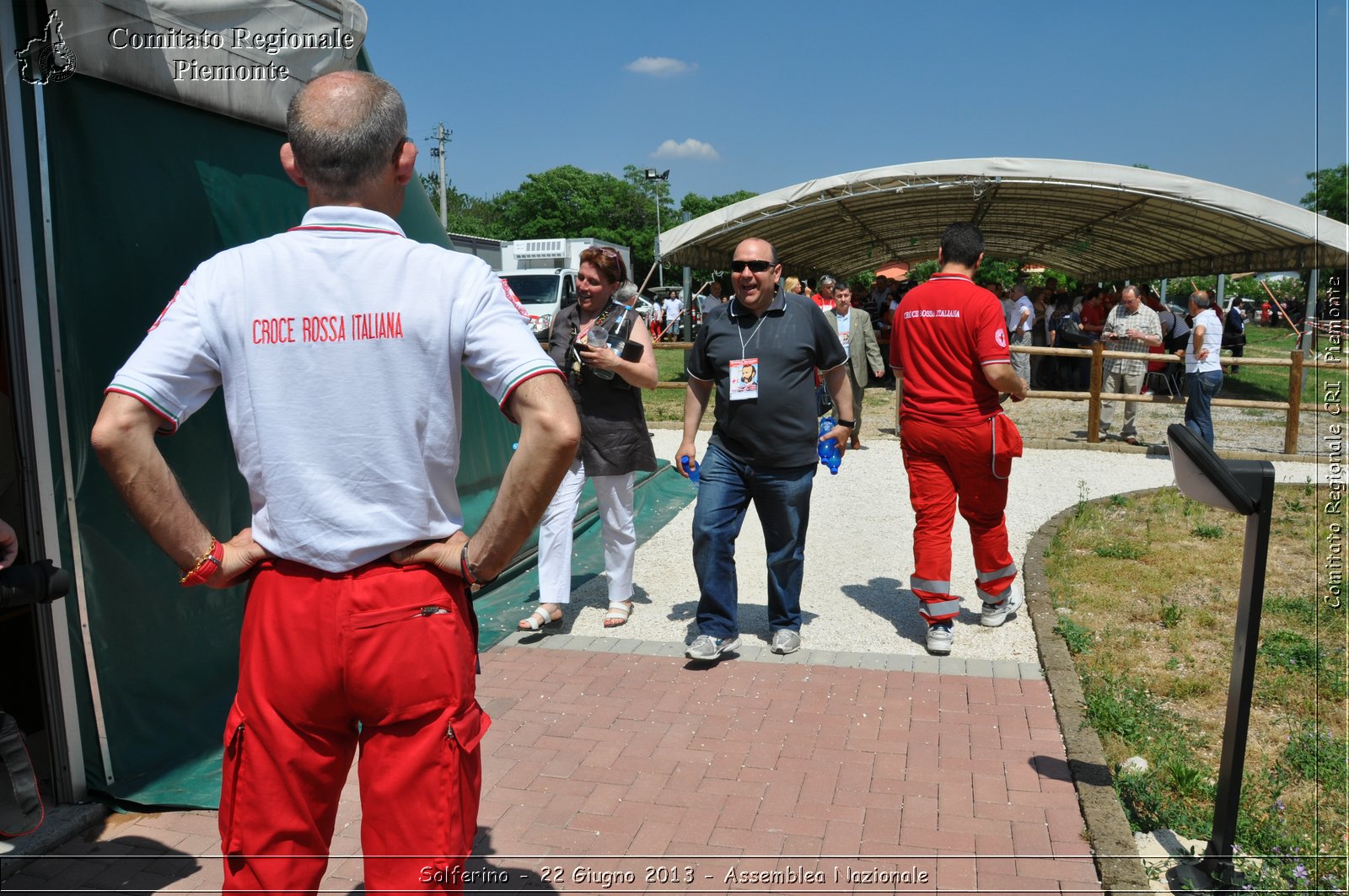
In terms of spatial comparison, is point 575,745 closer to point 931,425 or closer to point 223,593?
point 223,593

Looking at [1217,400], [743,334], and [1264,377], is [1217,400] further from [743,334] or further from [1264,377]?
[1264,377]

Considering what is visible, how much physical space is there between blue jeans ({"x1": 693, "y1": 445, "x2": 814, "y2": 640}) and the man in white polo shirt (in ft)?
9.72

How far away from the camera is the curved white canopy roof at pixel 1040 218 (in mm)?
15453

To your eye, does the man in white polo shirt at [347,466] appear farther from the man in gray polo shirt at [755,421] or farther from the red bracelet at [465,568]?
the man in gray polo shirt at [755,421]

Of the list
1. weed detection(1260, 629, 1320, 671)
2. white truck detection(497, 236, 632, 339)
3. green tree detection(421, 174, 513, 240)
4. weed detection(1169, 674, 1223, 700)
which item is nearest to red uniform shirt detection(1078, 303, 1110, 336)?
white truck detection(497, 236, 632, 339)

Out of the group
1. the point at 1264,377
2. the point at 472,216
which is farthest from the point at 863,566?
the point at 472,216

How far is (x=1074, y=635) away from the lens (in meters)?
5.32

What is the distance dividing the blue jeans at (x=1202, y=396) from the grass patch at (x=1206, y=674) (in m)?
2.41

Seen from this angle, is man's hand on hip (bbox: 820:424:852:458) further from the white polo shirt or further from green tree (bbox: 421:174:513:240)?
green tree (bbox: 421:174:513:240)

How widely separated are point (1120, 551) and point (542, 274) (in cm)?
1841

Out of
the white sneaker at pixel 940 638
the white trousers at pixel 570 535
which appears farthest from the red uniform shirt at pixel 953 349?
the white trousers at pixel 570 535

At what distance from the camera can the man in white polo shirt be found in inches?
74.2

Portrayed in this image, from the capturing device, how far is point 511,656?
5.23 meters

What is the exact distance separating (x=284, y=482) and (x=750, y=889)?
6.64 feet
